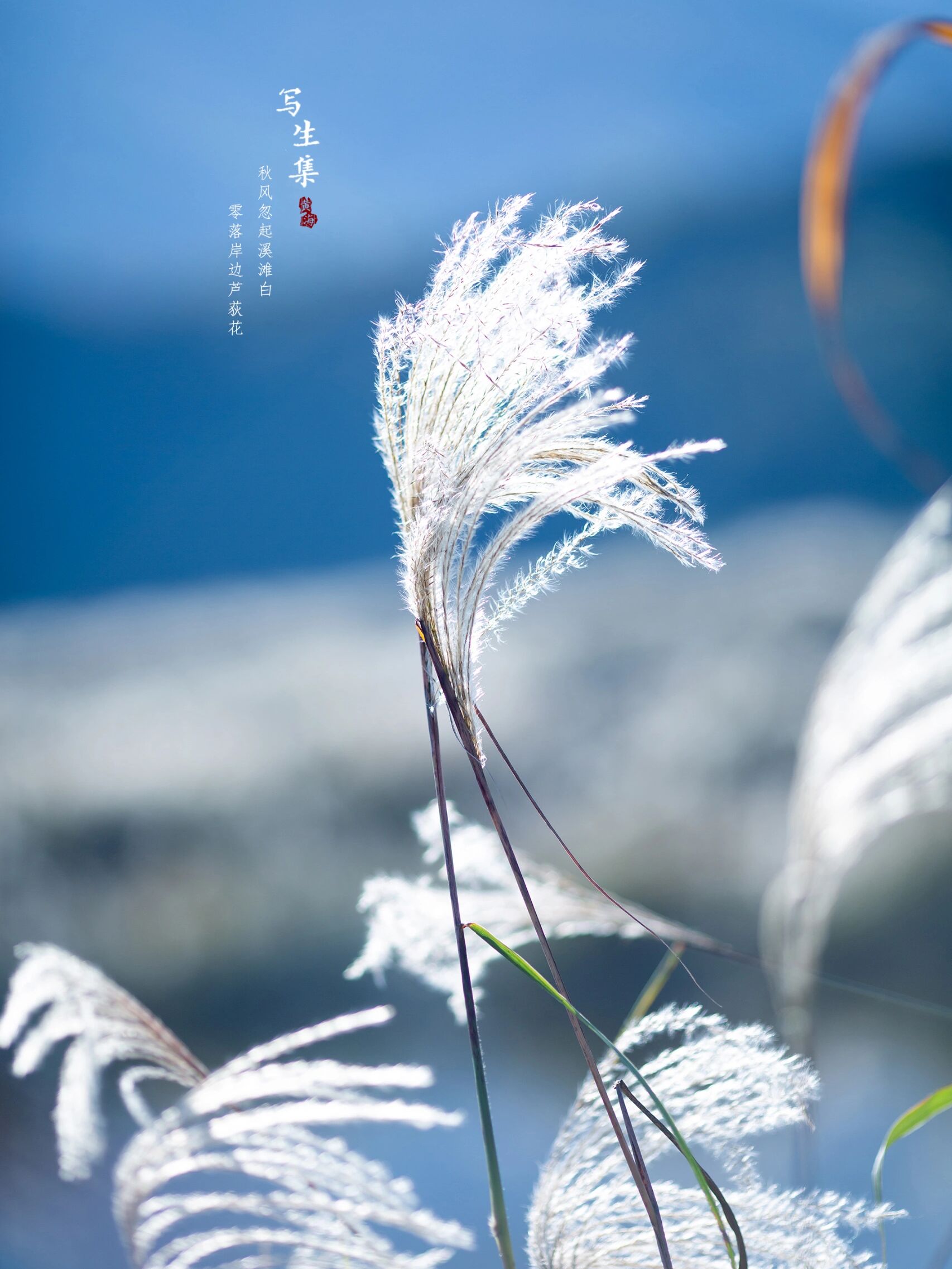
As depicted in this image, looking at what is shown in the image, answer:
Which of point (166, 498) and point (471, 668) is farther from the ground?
point (166, 498)

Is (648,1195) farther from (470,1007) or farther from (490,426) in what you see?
(490,426)

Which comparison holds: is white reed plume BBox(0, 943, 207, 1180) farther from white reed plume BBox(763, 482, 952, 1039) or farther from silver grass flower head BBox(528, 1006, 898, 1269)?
white reed plume BBox(763, 482, 952, 1039)

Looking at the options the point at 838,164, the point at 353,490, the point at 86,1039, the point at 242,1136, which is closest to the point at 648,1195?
the point at 242,1136

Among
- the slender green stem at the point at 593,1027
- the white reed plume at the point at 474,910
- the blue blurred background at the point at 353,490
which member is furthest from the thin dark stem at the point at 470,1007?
the blue blurred background at the point at 353,490

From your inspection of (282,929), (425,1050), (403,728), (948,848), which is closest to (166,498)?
(403,728)

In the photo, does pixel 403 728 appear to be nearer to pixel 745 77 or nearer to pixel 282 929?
pixel 282 929
